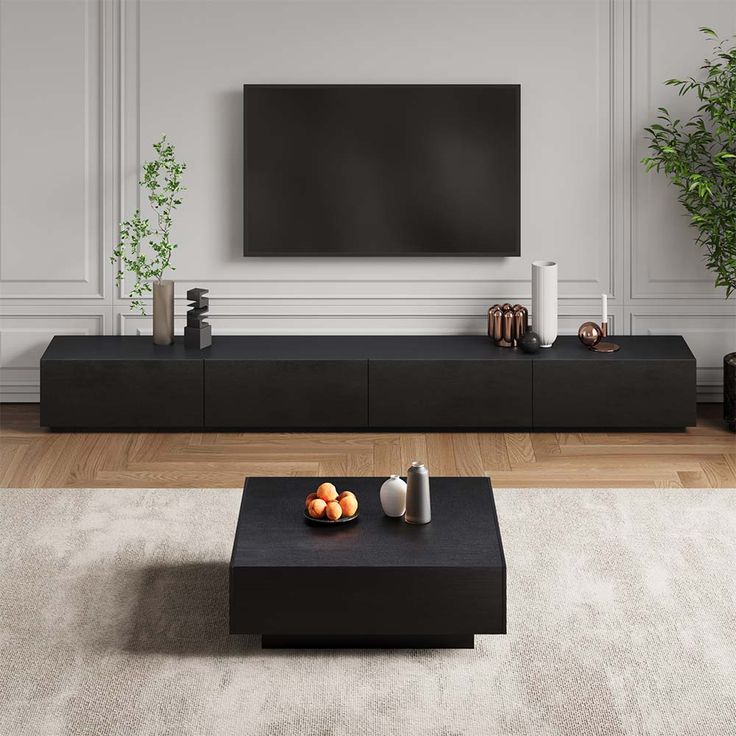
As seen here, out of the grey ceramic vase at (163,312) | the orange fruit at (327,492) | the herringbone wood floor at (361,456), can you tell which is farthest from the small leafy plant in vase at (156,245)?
the orange fruit at (327,492)

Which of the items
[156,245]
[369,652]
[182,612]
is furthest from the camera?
[156,245]

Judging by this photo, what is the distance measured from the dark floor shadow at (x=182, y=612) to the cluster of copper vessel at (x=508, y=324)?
2.32 meters

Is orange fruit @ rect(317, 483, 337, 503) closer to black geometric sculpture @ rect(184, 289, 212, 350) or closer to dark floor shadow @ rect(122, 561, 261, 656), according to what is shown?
dark floor shadow @ rect(122, 561, 261, 656)

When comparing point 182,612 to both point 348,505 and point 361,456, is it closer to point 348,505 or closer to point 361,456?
point 348,505

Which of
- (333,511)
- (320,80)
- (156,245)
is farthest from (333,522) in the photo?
(320,80)

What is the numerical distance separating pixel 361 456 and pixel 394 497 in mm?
1824

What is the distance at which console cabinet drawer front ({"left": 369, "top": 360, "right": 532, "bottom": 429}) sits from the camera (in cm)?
553

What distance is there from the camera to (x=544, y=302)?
18.8 ft

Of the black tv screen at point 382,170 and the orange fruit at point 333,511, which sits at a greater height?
the black tv screen at point 382,170

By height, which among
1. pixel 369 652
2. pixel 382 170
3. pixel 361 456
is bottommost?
pixel 369 652

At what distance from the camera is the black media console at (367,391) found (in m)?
5.52

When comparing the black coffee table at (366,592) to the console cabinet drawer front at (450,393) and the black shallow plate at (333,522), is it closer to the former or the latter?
the black shallow plate at (333,522)

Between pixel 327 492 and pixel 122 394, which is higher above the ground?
pixel 122 394

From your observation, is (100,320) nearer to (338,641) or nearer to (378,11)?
(378,11)
